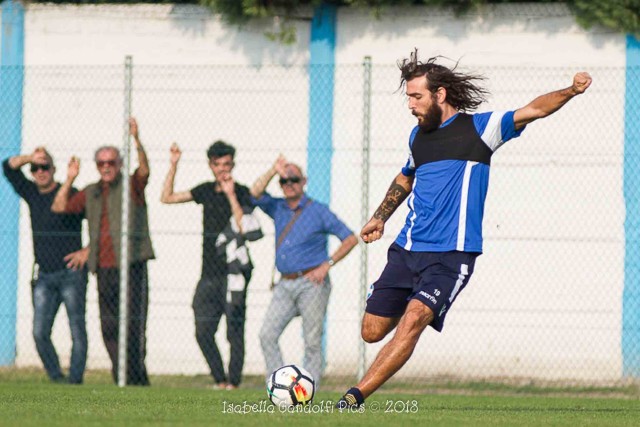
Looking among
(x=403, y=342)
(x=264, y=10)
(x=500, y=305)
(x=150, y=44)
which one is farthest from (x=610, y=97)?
(x=403, y=342)

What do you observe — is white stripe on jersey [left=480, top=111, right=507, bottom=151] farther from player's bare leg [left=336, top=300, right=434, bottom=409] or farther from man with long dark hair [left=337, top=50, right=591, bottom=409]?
player's bare leg [left=336, top=300, right=434, bottom=409]

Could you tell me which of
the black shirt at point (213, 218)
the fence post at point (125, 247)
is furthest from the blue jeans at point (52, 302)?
the black shirt at point (213, 218)

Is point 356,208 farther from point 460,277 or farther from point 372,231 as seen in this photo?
point 460,277

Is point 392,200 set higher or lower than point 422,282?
higher

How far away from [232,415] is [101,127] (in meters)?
7.79

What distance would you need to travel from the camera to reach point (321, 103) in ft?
48.0

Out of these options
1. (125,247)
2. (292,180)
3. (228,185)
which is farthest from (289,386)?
(125,247)

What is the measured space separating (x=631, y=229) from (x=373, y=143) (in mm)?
2868

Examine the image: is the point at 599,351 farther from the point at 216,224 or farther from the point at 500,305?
the point at 216,224

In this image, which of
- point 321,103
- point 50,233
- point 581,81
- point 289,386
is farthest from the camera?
point 321,103

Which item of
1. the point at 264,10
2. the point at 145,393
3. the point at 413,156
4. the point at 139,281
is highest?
the point at 264,10

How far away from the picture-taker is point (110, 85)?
15102mm

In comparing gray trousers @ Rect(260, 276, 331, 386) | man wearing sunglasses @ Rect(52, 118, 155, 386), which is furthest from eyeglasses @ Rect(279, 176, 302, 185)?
man wearing sunglasses @ Rect(52, 118, 155, 386)

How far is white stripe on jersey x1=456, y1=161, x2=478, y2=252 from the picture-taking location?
8227 mm
